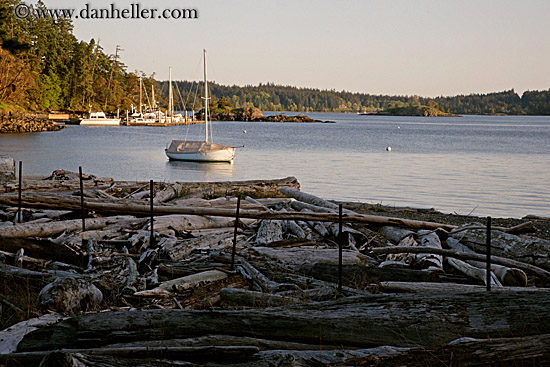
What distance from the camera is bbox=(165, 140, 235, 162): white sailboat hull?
38.4 meters

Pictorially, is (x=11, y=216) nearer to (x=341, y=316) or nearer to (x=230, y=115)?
(x=341, y=316)

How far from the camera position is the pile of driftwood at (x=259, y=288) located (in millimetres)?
3736

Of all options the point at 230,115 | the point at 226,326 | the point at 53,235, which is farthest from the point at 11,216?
the point at 230,115

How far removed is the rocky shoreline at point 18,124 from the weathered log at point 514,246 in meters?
73.3

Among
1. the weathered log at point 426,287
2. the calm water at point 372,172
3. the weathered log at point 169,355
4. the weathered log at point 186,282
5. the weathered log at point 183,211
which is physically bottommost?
the calm water at point 372,172

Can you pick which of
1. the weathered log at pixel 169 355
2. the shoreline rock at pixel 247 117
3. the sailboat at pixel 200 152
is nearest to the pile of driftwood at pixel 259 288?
the weathered log at pixel 169 355

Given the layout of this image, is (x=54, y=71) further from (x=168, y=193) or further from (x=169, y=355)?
(x=169, y=355)

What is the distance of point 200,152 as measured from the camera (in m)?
38.8

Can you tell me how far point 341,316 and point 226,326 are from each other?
3.26 feet

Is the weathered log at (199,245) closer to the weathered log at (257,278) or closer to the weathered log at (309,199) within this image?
the weathered log at (257,278)

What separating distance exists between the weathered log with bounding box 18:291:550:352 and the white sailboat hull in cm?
3420

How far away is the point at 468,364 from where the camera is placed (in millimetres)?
3576

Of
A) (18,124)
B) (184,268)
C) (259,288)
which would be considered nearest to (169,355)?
(259,288)

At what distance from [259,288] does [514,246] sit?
4.79 meters
